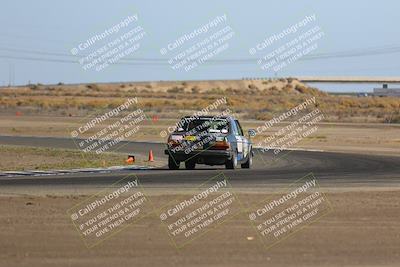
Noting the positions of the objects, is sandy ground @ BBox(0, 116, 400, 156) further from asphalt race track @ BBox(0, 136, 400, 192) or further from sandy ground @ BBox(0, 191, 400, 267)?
sandy ground @ BBox(0, 191, 400, 267)

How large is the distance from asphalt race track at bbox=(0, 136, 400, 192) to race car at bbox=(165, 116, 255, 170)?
14.2 inches

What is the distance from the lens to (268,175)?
23250 millimetres

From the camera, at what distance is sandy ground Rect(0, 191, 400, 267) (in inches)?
429

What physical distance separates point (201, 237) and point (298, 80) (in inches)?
6946

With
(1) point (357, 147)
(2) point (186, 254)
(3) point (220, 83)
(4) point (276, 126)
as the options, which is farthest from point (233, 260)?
(3) point (220, 83)

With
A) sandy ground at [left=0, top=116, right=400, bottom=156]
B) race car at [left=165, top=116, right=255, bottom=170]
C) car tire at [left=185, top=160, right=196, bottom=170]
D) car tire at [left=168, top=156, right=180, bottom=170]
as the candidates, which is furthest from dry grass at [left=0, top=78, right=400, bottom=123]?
car tire at [left=168, top=156, right=180, bottom=170]

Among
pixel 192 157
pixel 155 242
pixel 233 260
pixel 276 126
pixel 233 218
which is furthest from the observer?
pixel 276 126

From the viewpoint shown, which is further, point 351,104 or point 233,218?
point 351,104

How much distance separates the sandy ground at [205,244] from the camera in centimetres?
1091

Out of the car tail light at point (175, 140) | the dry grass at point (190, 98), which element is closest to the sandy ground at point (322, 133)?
the dry grass at point (190, 98)

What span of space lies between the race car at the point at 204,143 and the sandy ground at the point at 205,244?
10652 millimetres

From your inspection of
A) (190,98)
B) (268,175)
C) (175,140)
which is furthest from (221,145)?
(190,98)

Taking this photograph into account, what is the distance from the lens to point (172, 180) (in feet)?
70.2

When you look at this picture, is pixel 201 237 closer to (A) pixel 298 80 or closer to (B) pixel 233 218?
(B) pixel 233 218
